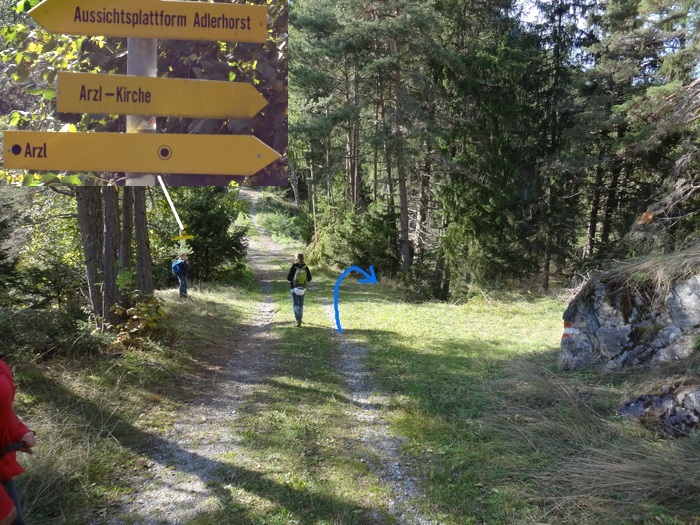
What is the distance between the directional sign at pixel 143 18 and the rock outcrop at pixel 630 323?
5.65 meters

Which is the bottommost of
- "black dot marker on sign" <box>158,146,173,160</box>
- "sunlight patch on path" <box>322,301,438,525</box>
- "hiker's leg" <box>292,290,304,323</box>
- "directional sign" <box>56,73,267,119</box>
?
"sunlight patch on path" <box>322,301,438,525</box>

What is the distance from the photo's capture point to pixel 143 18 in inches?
156

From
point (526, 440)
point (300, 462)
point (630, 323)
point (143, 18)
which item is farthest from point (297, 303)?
point (143, 18)

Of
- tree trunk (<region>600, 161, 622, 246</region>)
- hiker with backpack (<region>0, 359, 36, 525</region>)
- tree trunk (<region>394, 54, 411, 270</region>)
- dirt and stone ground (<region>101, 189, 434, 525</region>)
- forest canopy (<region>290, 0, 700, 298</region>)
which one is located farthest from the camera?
tree trunk (<region>600, 161, 622, 246</region>)

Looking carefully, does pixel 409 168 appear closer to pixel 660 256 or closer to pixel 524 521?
pixel 660 256

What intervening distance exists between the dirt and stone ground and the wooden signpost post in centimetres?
259

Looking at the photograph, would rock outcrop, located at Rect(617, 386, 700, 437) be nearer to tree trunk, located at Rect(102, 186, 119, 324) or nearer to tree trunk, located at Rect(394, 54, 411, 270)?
tree trunk, located at Rect(102, 186, 119, 324)

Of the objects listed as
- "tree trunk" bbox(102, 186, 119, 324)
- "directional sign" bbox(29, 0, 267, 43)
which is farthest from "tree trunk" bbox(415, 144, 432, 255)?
"directional sign" bbox(29, 0, 267, 43)

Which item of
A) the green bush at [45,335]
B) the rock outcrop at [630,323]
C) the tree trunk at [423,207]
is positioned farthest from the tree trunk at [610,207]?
the green bush at [45,335]

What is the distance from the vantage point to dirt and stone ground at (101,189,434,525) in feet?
12.2

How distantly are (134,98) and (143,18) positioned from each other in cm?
66

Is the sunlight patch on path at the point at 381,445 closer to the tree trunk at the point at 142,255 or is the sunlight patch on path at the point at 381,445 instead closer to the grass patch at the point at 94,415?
the grass patch at the point at 94,415

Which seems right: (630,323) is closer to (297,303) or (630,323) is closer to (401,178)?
(297,303)

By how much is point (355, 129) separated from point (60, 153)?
17707mm
